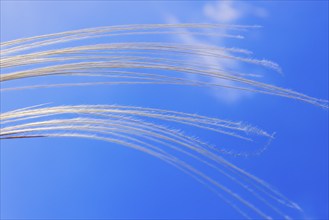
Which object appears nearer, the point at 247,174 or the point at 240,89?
the point at 247,174

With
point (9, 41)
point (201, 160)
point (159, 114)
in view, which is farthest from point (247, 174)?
point (9, 41)

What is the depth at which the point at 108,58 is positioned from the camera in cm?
74

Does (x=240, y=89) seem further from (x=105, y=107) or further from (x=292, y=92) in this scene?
(x=105, y=107)

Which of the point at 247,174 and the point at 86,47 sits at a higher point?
the point at 86,47

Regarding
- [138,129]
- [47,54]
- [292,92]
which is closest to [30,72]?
[47,54]

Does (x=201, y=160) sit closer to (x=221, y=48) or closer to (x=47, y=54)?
(x=221, y=48)

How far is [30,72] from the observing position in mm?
728

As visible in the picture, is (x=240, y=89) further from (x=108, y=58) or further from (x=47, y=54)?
(x=47, y=54)

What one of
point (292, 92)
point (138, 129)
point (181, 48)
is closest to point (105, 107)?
point (138, 129)

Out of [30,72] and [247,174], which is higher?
[30,72]

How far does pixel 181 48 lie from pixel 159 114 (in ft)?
0.44

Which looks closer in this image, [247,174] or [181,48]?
[247,174]

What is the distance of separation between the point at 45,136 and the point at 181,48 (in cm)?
28

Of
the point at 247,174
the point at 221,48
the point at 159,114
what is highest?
the point at 221,48
